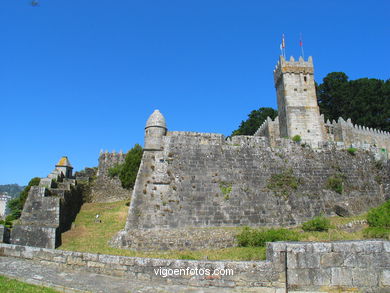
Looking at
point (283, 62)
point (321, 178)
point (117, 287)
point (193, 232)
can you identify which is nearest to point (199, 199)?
point (193, 232)

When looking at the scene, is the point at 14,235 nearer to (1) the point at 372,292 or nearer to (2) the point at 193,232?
(2) the point at 193,232

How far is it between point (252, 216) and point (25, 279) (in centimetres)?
1077

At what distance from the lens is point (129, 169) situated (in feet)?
80.0

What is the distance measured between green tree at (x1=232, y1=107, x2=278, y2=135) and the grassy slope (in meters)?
35.2

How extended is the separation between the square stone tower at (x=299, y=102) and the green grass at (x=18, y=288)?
2657 cm

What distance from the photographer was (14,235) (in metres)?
14.2

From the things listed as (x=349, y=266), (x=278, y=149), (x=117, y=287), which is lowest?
(x=117, y=287)

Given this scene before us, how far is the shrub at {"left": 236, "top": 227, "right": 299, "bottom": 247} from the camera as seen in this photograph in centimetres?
1273

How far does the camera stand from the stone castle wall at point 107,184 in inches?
925

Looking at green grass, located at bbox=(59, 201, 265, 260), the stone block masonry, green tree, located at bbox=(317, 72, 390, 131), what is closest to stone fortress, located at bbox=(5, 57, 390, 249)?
green grass, located at bbox=(59, 201, 265, 260)

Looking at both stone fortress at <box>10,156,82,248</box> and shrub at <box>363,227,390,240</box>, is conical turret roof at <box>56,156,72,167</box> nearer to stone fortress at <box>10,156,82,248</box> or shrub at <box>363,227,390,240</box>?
stone fortress at <box>10,156,82,248</box>

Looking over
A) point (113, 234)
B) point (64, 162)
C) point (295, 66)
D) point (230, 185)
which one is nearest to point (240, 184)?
point (230, 185)

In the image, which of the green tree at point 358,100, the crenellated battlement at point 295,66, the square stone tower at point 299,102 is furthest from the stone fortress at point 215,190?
the green tree at point 358,100

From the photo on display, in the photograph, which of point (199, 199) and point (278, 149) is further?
point (278, 149)
